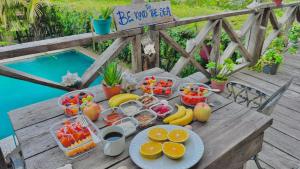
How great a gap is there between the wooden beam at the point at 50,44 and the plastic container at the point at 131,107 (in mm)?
773

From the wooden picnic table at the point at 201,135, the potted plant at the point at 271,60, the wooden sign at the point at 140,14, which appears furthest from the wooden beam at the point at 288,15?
the wooden picnic table at the point at 201,135

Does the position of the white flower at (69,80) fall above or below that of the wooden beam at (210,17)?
below

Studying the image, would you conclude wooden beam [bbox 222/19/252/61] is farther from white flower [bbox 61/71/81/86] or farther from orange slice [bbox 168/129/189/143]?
orange slice [bbox 168/129/189/143]

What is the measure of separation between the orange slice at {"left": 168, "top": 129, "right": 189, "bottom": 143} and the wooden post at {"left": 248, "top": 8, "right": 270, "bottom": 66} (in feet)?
9.47

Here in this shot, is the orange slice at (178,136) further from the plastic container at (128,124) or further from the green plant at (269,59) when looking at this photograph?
the green plant at (269,59)

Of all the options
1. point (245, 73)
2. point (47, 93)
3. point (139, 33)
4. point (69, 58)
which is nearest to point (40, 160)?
point (139, 33)

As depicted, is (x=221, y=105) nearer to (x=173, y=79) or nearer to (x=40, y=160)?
(x=173, y=79)

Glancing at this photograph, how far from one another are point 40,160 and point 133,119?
0.48m

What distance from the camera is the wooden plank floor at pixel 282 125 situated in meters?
1.94

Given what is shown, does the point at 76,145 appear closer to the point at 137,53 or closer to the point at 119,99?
the point at 119,99

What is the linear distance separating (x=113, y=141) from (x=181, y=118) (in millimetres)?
430

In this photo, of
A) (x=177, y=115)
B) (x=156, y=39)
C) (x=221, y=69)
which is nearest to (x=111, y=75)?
(x=177, y=115)

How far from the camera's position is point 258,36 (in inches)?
139

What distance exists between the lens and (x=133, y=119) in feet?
4.16
